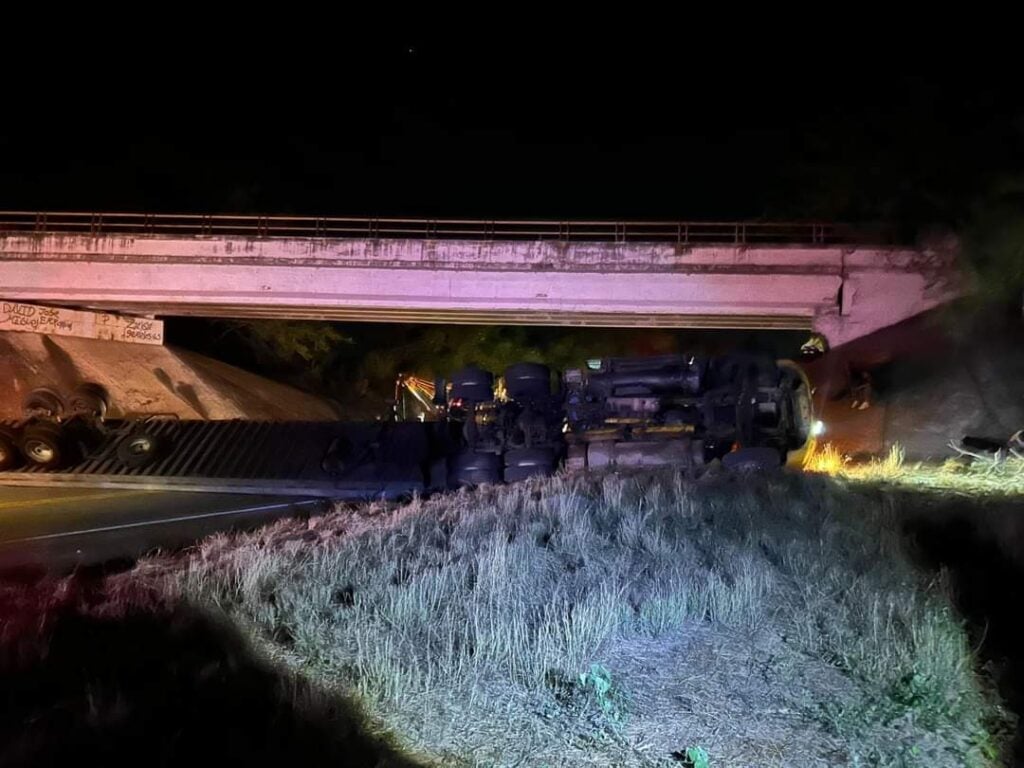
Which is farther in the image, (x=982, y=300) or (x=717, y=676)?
(x=982, y=300)

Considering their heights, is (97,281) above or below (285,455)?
above

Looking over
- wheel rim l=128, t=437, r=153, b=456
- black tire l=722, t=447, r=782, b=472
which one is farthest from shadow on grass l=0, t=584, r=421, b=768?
wheel rim l=128, t=437, r=153, b=456

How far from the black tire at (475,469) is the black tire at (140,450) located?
5824mm

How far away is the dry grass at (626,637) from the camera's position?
482cm

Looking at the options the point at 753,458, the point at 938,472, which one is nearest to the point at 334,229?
the point at 753,458

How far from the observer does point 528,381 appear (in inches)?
611

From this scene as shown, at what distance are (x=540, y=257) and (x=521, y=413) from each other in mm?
10713

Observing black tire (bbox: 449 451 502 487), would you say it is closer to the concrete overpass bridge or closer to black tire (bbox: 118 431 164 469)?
black tire (bbox: 118 431 164 469)

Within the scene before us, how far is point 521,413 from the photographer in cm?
1537

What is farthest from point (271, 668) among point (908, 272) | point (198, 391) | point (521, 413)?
point (908, 272)

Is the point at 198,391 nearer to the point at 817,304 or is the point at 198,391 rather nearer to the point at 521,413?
the point at 521,413

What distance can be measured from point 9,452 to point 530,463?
988 cm

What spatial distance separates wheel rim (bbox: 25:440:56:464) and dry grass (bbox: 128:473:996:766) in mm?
8723

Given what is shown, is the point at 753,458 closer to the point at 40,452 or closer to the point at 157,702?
the point at 157,702
